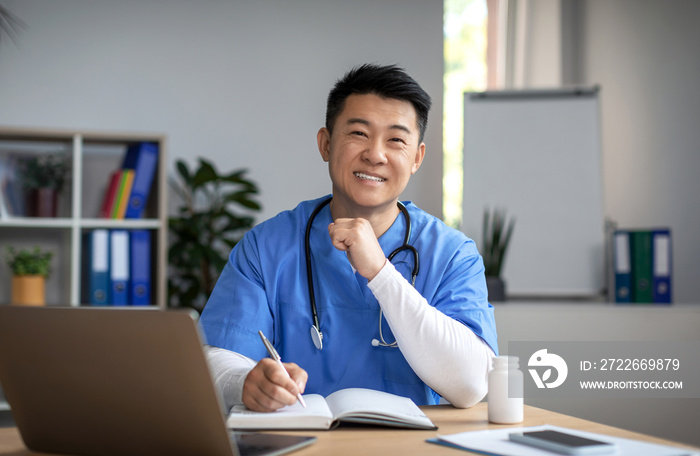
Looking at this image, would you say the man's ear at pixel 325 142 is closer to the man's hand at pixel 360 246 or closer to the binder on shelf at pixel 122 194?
the man's hand at pixel 360 246

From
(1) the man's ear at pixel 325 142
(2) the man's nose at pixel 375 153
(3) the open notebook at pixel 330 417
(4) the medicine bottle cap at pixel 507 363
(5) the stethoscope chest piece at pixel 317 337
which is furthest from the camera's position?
(1) the man's ear at pixel 325 142

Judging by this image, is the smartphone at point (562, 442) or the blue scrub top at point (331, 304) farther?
the blue scrub top at point (331, 304)

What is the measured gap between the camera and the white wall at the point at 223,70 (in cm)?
314

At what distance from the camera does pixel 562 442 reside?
85 centimetres

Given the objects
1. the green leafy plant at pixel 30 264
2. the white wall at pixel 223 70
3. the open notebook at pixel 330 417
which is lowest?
the open notebook at pixel 330 417

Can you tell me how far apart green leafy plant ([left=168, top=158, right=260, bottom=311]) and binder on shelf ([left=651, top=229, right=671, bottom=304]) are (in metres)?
1.87

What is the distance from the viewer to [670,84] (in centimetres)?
328

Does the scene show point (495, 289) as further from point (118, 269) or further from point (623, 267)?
point (118, 269)

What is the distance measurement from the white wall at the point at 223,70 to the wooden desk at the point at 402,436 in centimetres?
227

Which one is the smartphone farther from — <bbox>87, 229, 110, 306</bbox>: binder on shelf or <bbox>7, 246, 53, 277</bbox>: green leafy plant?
<bbox>7, 246, 53, 277</bbox>: green leafy plant

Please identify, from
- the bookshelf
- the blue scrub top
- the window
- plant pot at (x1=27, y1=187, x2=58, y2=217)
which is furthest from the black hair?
the window

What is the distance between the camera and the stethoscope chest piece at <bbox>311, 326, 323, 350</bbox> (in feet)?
4.76

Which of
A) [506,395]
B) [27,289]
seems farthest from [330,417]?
[27,289]

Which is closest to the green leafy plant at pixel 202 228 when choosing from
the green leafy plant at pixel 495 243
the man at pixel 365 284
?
the green leafy plant at pixel 495 243
